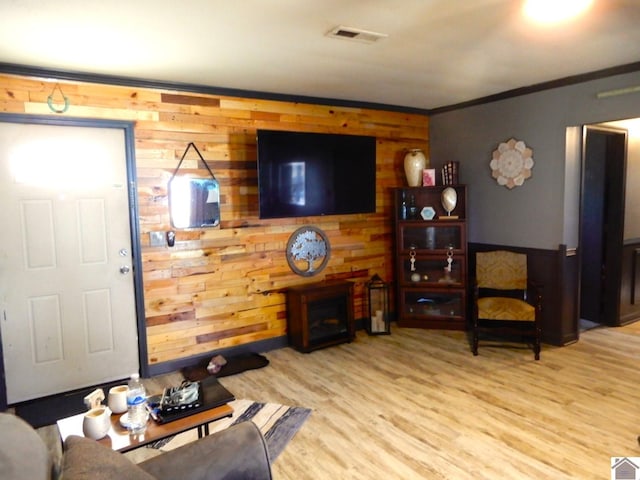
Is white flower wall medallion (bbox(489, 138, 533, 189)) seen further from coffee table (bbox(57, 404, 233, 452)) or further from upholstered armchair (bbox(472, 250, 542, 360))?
coffee table (bbox(57, 404, 233, 452))

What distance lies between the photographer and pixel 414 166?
4.81 m

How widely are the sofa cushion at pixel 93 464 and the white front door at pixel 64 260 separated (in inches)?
90.6

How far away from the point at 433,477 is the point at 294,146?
2832 millimetres

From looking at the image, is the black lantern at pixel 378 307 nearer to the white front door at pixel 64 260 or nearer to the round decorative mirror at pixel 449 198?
the round decorative mirror at pixel 449 198

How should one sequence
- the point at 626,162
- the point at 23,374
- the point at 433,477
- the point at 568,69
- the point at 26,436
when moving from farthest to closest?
1. the point at 626,162
2. the point at 568,69
3. the point at 23,374
4. the point at 433,477
5. the point at 26,436

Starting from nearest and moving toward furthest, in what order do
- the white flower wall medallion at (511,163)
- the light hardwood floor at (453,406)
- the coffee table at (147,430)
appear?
the coffee table at (147,430) → the light hardwood floor at (453,406) → the white flower wall medallion at (511,163)

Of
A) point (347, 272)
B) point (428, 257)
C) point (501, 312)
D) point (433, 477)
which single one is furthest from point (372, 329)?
point (433, 477)

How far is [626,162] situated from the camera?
15.0ft

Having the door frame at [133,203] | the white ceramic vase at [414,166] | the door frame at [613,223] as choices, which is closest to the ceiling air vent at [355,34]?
the door frame at [133,203]

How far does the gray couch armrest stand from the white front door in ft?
7.31

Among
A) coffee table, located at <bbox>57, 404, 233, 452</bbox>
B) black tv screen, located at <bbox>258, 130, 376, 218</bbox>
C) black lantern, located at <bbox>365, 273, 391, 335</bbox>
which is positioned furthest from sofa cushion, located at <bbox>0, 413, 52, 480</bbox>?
black lantern, located at <bbox>365, 273, 391, 335</bbox>

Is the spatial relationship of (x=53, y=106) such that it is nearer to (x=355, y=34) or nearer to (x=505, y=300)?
(x=355, y=34)

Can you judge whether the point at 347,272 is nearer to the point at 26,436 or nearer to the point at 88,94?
the point at 88,94

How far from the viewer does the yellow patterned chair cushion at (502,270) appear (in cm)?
425
